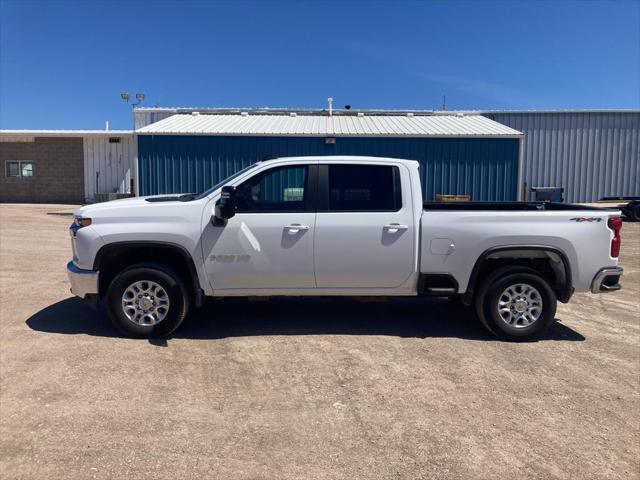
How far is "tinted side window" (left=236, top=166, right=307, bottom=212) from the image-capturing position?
19.6 ft

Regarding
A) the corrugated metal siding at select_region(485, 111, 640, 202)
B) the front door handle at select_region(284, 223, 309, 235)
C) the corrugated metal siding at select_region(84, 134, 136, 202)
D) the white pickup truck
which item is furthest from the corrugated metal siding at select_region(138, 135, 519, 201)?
the front door handle at select_region(284, 223, 309, 235)

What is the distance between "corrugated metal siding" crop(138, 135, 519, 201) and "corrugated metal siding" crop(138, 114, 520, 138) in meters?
0.28

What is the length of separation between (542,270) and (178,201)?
13.8 feet

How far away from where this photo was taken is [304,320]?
6699mm

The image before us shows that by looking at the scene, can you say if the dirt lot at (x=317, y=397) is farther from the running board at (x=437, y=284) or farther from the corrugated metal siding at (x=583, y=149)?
the corrugated metal siding at (x=583, y=149)

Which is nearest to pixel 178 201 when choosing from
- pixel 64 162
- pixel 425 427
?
pixel 425 427

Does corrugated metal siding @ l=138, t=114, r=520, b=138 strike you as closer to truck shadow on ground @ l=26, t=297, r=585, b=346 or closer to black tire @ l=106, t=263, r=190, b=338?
truck shadow on ground @ l=26, t=297, r=585, b=346

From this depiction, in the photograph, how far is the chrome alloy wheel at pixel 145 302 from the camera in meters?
5.88

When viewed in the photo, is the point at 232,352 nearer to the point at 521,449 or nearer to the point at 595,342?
the point at 521,449

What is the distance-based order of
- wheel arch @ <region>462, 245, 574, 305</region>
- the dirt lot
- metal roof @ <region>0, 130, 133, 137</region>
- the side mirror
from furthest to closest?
metal roof @ <region>0, 130, 133, 137</region>, wheel arch @ <region>462, 245, 574, 305</region>, the side mirror, the dirt lot

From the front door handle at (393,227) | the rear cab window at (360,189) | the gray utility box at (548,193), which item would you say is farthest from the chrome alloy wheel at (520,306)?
the gray utility box at (548,193)

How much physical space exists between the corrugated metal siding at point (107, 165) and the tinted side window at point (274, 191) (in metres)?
24.8

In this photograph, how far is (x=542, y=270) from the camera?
6.37 metres

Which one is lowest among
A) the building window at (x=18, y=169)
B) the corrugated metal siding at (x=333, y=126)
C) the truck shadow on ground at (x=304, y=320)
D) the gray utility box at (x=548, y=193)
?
the truck shadow on ground at (x=304, y=320)
